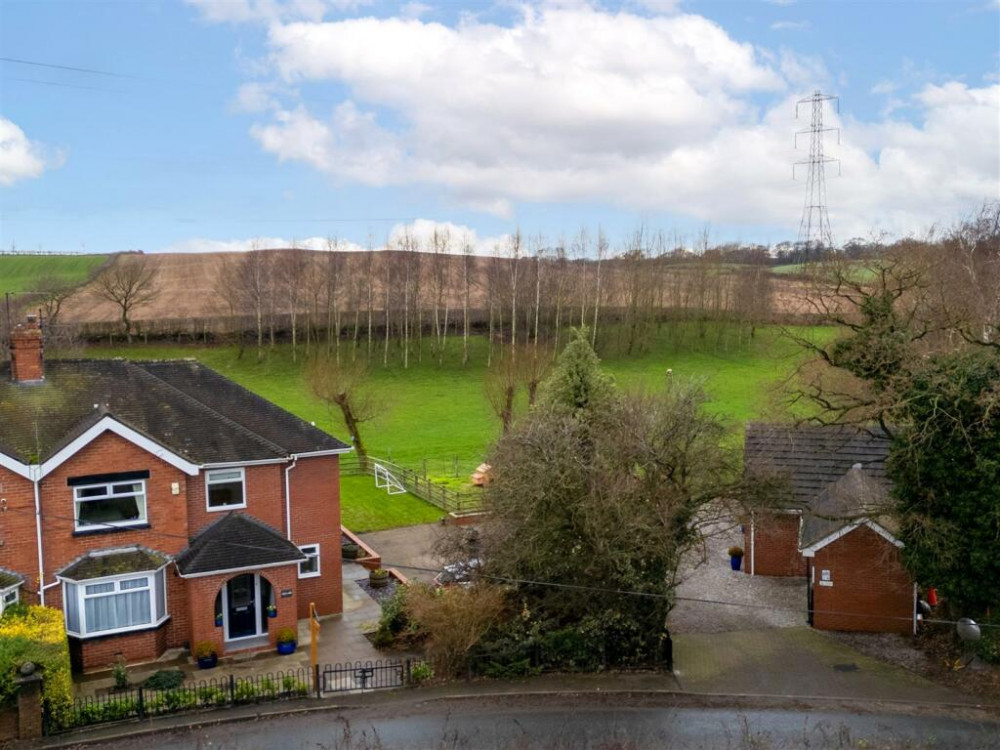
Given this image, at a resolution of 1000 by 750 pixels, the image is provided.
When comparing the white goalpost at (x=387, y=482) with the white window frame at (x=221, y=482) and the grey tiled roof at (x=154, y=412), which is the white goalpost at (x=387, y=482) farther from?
the white window frame at (x=221, y=482)

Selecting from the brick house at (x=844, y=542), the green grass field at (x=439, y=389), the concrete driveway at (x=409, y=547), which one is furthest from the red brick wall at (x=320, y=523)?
the brick house at (x=844, y=542)

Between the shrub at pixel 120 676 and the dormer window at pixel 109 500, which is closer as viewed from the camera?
the shrub at pixel 120 676

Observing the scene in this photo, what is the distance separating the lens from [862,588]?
74.1ft

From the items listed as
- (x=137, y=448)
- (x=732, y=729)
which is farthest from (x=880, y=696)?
(x=137, y=448)

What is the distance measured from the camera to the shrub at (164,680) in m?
18.9

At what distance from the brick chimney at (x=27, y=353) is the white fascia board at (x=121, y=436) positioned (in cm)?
361

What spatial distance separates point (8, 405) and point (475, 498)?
19172 mm

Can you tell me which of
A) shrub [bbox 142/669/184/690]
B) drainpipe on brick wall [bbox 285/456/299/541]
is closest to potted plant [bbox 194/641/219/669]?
shrub [bbox 142/669/184/690]

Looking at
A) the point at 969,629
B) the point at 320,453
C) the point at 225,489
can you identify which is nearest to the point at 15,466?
the point at 225,489

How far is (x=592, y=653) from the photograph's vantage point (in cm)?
2030

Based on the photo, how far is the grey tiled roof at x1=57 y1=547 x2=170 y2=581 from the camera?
19.9 meters

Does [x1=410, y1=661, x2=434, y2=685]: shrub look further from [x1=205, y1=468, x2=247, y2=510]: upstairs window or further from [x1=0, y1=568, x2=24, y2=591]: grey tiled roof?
[x1=0, y1=568, x2=24, y2=591]: grey tiled roof

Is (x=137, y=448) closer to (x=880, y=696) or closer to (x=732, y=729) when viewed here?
(x=732, y=729)

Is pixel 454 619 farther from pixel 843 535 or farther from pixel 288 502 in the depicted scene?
pixel 843 535
